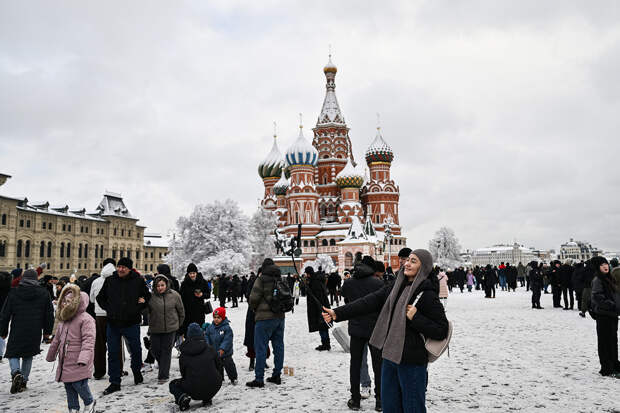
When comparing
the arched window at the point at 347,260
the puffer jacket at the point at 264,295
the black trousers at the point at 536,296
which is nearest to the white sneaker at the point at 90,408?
the puffer jacket at the point at 264,295

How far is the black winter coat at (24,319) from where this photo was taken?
6.34m

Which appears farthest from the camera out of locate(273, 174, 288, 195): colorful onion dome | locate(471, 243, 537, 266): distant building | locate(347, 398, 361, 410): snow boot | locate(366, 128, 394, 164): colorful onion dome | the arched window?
locate(471, 243, 537, 266): distant building

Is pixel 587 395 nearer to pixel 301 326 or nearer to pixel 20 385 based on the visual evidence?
pixel 20 385

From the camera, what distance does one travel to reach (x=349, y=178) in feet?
193

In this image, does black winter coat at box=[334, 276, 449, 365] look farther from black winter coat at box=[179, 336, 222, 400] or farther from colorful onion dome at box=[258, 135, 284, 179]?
colorful onion dome at box=[258, 135, 284, 179]

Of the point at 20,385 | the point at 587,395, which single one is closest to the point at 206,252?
the point at 20,385

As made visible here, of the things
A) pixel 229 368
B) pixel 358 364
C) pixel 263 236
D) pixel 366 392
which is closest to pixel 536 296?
pixel 366 392

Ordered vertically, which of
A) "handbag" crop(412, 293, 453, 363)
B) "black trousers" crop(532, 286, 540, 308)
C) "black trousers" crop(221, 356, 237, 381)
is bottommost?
"black trousers" crop(221, 356, 237, 381)

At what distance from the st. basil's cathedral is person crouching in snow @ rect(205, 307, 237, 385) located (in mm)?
43848

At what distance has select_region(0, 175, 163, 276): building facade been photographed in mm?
50844

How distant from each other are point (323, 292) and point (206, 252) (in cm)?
3107

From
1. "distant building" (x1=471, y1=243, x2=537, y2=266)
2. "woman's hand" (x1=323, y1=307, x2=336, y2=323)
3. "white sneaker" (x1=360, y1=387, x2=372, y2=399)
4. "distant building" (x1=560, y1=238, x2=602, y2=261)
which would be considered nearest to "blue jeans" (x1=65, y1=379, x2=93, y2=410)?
"woman's hand" (x1=323, y1=307, x2=336, y2=323)

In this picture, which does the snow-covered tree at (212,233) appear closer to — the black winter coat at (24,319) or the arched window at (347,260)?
the arched window at (347,260)

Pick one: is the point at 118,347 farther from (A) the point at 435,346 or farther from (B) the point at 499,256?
(B) the point at 499,256
